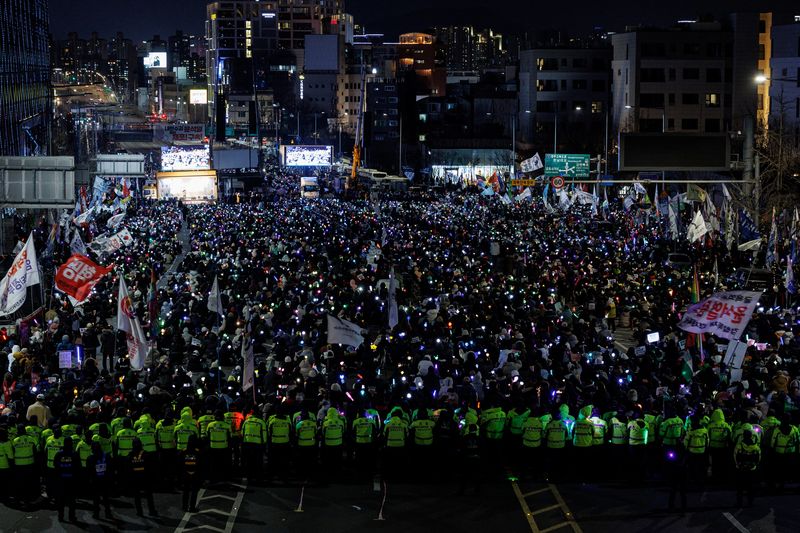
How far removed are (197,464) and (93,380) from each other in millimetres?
6469

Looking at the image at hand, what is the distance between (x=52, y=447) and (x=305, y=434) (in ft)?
11.1

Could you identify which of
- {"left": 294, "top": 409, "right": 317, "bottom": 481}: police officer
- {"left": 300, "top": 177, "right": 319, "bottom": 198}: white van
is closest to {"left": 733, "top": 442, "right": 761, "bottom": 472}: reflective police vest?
{"left": 294, "top": 409, "right": 317, "bottom": 481}: police officer

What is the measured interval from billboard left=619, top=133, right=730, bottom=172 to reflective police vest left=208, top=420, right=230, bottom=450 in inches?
530

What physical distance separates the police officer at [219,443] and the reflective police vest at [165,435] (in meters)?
0.49

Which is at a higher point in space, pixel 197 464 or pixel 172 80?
pixel 172 80

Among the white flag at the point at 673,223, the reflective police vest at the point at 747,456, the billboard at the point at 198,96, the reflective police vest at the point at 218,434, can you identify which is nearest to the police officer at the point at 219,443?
the reflective police vest at the point at 218,434

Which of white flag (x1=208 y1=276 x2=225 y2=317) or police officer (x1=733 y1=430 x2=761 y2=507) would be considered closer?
police officer (x1=733 y1=430 x2=761 y2=507)

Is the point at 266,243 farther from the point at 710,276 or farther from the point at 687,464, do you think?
the point at 687,464

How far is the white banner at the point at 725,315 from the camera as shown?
1912 centimetres

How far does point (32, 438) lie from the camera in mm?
15602

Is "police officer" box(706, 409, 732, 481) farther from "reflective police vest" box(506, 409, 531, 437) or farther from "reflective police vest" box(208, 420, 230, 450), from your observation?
"reflective police vest" box(208, 420, 230, 450)

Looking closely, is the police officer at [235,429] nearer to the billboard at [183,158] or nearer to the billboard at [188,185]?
the billboard at [188,185]

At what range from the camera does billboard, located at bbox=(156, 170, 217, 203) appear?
59.7 meters

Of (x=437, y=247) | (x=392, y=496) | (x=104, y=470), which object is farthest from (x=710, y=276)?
(x=104, y=470)
